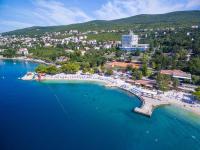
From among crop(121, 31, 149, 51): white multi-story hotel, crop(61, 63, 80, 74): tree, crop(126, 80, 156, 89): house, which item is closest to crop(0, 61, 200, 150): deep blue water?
crop(126, 80, 156, 89): house

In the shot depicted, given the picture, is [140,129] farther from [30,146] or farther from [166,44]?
[166,44]

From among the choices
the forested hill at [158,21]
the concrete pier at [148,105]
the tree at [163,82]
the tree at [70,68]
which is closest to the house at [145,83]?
the tree at [163,82]

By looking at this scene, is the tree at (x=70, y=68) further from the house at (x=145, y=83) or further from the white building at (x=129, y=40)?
the white building at (x=129, y=40)

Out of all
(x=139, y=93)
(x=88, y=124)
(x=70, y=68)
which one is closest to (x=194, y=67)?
(x=139, y=93)

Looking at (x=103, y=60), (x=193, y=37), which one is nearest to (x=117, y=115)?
(x=103, y=60)

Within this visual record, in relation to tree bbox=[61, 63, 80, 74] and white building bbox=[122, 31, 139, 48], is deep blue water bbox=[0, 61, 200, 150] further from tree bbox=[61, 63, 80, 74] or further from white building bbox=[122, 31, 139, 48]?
white building bbox=[122, 31, 139, 48]

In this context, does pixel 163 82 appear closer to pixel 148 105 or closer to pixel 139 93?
pixel 139 93
